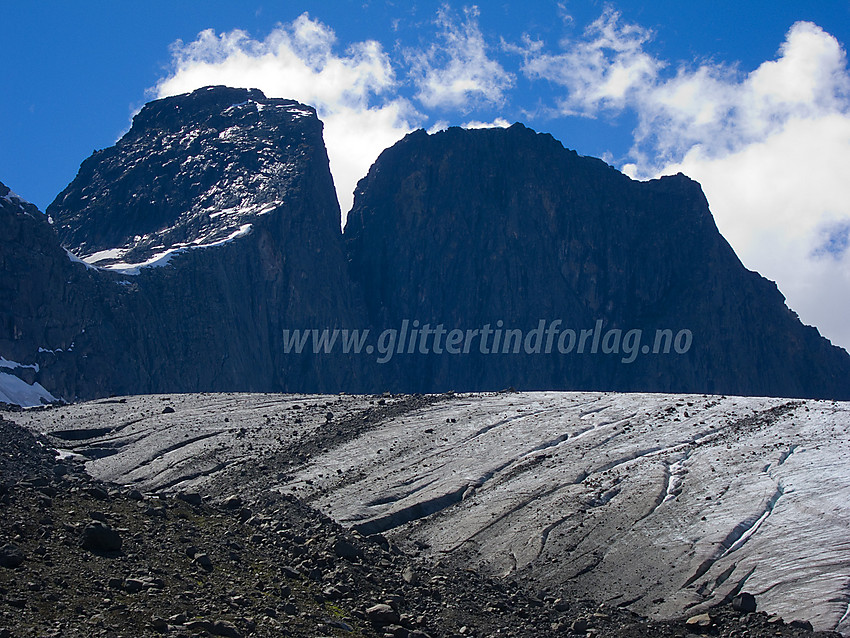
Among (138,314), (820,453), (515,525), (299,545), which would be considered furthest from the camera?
(138,314)

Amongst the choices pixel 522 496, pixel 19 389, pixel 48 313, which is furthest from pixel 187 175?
pixel 522 496

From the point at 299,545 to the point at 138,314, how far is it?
252 feet

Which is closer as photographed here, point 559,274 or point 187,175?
point 187,175

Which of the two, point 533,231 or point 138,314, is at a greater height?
point 533,231

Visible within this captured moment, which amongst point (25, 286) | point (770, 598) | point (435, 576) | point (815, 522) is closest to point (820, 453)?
point (815, 522)

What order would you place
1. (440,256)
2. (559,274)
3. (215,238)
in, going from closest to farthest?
(215,238) < (559,274) < (440,256)

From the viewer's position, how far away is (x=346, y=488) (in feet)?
118

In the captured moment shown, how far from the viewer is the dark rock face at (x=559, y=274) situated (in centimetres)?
13200

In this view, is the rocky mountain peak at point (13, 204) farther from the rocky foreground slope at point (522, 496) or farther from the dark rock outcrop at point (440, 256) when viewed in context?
the rocky foreground slope at point (522, 496)

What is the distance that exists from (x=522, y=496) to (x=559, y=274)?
10666cm

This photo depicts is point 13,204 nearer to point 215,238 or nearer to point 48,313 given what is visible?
point 48,313

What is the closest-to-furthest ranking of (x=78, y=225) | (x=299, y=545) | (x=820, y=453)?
(x=299, y=545)
(x=820, y=453)
(x=78, y=225)

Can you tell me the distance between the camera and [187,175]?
12850cm

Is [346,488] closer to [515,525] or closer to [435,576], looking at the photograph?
[515,525]
